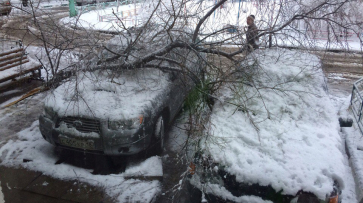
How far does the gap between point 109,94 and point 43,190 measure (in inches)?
61.3

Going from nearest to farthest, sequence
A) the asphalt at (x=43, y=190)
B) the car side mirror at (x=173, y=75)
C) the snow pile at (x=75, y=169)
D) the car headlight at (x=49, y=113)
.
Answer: the asphalt at (x=43, y=190) → the snow pile at (x=75, y=169) → the car headlight at (x=49, y=113) → the car side mirror at (x=173, y=75)

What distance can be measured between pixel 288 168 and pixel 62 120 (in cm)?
301

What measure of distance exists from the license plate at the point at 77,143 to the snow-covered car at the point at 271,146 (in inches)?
63.7

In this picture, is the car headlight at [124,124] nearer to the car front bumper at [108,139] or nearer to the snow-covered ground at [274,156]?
the car front bumper at [108,139]

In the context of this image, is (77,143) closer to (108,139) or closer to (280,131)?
(108,139)

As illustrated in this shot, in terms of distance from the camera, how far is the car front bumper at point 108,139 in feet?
12.9

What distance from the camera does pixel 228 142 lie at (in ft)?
10.2

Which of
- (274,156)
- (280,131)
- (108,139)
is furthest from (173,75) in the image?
(274,156)

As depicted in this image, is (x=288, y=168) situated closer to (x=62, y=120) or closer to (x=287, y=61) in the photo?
(x=287, y=61)

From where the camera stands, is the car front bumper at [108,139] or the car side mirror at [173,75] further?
the car side mirror at [173,75]

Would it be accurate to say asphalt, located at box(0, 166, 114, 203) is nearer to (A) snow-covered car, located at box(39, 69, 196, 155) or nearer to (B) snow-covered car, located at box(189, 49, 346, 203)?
(A) snow-covered car, located at box(39, 69, 196, 155)

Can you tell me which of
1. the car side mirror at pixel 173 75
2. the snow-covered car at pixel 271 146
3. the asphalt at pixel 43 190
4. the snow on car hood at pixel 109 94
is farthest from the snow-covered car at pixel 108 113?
the snow-covered car at pixel 271 146

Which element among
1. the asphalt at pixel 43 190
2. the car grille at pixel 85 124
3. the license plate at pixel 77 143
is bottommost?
the asphalt at pixel 43 190

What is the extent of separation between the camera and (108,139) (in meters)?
3.94
